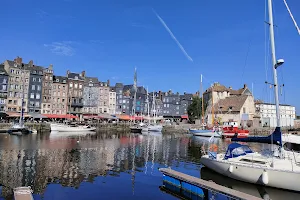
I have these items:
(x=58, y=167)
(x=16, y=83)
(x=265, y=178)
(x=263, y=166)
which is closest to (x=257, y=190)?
(x=265, y=178)

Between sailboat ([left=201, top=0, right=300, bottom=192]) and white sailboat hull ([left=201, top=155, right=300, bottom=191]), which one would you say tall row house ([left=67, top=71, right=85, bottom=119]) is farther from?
white sailboat hull ([left=201, top=155, right=300, bottom=191])

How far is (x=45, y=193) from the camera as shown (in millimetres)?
16438

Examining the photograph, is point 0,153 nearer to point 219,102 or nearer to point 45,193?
point 45,193

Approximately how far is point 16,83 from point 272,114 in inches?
4305

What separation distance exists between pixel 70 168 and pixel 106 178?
4.88 metres

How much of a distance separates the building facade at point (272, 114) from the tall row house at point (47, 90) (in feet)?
244

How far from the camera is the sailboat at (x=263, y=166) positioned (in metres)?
16.5

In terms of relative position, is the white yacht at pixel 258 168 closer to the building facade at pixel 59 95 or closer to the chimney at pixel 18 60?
the building facade at pixel 59 95

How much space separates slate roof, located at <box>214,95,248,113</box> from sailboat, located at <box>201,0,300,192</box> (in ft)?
221

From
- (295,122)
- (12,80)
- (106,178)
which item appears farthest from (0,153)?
(295,122)

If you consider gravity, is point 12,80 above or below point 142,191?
above

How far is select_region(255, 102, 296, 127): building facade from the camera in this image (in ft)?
292

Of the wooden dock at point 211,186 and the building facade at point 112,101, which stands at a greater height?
the building facade at point 112,101

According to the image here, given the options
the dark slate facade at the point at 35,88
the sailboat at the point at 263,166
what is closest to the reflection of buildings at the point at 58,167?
the sailboat at the point at 263,166
